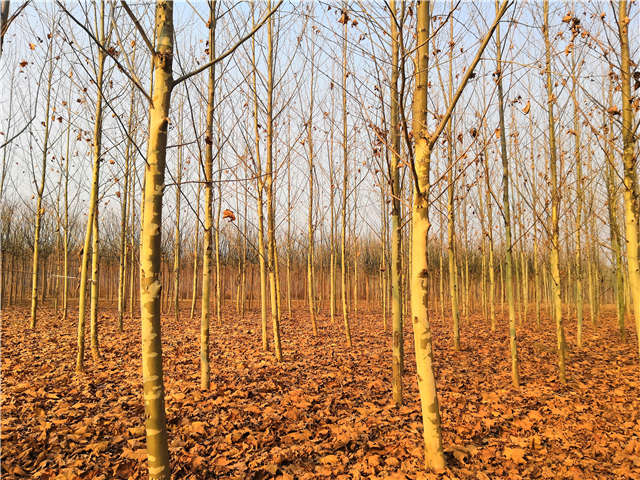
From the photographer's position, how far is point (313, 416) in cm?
369

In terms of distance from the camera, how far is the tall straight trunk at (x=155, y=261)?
6.22ft

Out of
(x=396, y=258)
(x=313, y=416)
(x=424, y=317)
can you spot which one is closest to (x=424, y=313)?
(x=424, y=317)

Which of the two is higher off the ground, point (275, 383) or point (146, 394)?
point (146, 394)

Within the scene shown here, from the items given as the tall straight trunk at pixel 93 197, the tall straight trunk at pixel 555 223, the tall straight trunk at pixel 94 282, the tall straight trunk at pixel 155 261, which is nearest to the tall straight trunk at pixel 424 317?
the tall straight trunk at pixel 155 261

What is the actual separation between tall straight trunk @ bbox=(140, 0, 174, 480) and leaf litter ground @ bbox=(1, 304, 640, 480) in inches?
40.0

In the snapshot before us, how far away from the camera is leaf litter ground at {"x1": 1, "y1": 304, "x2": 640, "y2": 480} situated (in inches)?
109

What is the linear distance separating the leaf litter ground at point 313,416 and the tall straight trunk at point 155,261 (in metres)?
1.02

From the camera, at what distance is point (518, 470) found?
108 inches

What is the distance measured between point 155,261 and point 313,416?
2.60m

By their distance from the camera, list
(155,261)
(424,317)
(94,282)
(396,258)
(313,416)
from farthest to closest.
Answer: (94,282)
(396,258)
(313,416)
(424,317)
(155,261)

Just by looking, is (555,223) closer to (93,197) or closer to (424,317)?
(424,317)

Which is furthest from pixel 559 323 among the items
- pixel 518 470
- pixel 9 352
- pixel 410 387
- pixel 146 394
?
pixel 9 352

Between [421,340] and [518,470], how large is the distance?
1.32m

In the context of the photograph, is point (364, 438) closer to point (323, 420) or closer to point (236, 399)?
point (323, 420)
